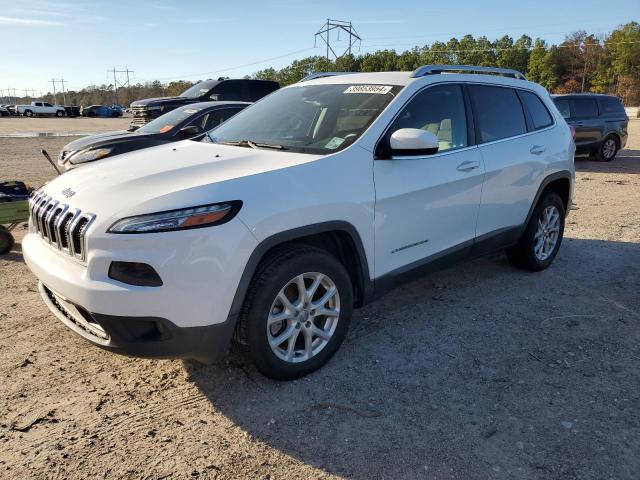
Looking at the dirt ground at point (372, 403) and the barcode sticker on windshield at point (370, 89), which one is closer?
the dirt ground at point (372, 403)

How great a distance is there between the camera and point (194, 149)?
362 centimetres

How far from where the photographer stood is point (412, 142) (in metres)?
3.20

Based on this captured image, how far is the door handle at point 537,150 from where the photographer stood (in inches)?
185

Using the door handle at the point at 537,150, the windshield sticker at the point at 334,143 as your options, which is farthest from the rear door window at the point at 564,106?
the windshield sticker at the point at 334,143

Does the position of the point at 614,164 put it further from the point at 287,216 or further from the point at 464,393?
the point at 287,216

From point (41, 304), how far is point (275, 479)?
2.83 m

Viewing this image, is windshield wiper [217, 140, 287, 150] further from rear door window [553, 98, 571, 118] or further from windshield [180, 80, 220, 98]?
rear door window [553, 98, 571, 118]

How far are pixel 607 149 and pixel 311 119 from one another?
515 inches

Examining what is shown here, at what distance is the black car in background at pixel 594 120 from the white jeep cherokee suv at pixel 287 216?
33.7ft

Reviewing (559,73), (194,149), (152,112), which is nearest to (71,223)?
(194,149)

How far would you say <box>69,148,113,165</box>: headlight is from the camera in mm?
7449

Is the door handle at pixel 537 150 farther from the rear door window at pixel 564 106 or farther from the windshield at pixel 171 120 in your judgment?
the rear door window at pixel 564 106

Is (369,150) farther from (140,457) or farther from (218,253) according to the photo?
(140,457)

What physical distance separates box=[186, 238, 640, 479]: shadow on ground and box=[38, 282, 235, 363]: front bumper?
17.7 inches
